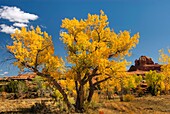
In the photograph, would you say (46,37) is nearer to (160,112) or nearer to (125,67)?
(125,67)

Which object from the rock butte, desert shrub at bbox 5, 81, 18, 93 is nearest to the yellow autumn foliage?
desert shrub at bbox 5, 81, 18, 93

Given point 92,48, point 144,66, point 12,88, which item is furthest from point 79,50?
point 144,66

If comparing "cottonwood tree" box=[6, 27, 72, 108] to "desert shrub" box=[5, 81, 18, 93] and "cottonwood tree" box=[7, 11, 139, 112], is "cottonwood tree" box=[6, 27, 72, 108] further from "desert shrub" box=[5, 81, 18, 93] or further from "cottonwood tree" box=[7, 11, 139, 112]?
"desert shrub" box=[5, 81, 18, 93]

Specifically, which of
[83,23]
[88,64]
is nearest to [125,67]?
[88,64]

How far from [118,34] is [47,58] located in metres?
7.34

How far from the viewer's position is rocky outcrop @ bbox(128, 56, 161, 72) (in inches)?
5691

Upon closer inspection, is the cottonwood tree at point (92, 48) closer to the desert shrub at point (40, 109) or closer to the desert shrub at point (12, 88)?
the desert shrub at point (40, 109)

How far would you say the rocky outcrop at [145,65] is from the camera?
14456 cm

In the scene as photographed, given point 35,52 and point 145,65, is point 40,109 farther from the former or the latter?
point 145,65

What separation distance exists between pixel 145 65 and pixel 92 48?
129327mm

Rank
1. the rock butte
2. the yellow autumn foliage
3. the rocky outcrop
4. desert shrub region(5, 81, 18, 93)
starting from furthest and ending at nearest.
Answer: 1. the rocky outcrop
2. the rock butte
3. desert shrub region(5, 81, 18, 93)
4. the yellow autumn foliage

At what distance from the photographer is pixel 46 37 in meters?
25.6

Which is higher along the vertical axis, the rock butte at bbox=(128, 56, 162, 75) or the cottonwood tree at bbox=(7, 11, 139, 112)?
the rock butte at bbox=(128, 56, 162, 75)

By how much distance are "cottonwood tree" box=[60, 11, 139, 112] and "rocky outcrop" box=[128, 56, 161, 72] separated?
120m
